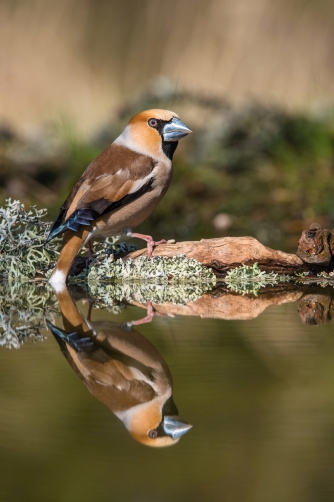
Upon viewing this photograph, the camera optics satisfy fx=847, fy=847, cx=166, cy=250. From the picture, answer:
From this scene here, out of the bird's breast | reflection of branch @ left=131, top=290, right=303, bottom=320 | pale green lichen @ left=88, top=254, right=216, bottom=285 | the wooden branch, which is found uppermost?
the bird's breast

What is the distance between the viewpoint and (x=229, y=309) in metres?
4.52

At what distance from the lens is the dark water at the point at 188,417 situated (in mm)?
1855

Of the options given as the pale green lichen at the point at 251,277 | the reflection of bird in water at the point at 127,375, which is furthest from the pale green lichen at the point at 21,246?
the reflection of bird in water at the point at 127,375

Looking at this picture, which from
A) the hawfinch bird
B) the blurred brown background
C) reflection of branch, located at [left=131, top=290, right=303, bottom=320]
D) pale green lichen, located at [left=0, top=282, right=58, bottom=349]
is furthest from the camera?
the blurred brown background

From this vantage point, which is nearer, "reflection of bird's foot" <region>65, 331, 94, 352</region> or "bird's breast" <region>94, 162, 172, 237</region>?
"reflection of bird's foot" <region>65, 331, 94, 352</region>

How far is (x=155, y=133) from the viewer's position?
19.8 ft

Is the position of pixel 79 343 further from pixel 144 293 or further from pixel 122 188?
pixel 122 188

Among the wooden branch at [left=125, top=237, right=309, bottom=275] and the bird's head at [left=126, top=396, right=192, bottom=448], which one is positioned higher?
the bird's head at [left=126, top=396, right=192, bottom=448]

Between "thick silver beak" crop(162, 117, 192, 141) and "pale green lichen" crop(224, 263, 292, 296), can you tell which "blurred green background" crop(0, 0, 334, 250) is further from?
"pale green lichen" crop(224, 263, 292, 296)

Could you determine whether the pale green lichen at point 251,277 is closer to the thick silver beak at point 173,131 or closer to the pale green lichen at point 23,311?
the thick silver beak at point 173,131

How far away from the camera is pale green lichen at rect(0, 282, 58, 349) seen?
3855mm

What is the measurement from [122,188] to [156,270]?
0.61 meters

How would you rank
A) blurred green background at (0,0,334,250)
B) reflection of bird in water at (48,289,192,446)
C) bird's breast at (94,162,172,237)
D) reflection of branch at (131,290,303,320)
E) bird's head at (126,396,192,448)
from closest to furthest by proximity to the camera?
bird's head at (126,396,192,448) < reflection of bird in water at (48,289,192,446) < reflection of branch at (131,290,303,320) < bird's breast at (94,162,172,237) < blurred green background at (0,0,334,250)

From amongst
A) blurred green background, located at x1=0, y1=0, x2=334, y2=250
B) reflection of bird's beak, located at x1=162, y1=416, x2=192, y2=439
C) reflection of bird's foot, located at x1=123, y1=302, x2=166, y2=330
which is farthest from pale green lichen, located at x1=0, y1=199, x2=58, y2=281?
blurred green background, located at x1=0, y1=0, x2=334, y2=250
